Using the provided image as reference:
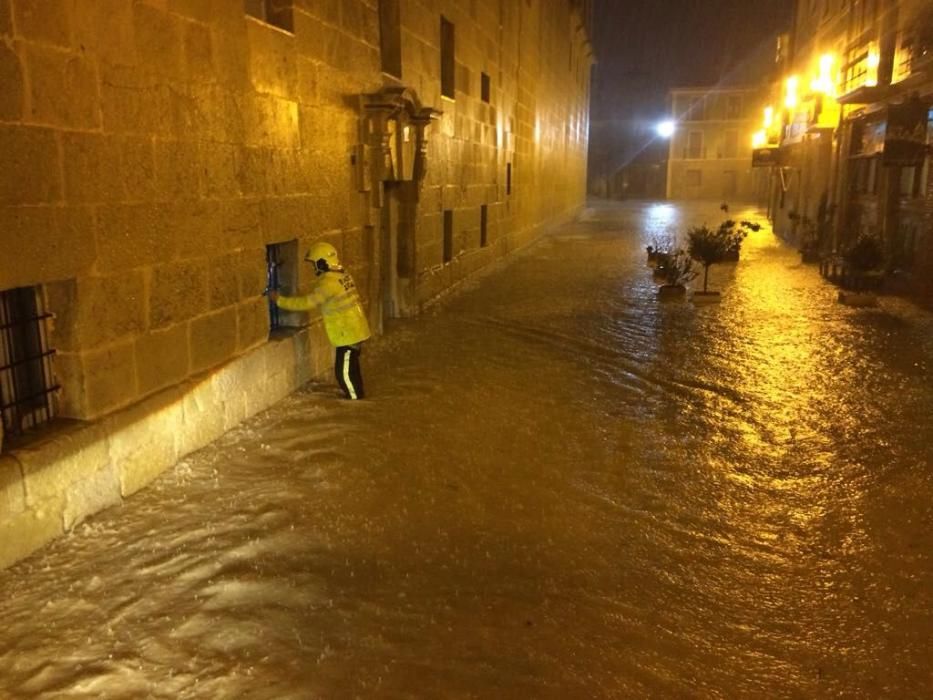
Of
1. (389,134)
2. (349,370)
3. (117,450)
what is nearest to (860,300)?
(389,134)

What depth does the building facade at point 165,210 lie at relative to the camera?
4289 mm

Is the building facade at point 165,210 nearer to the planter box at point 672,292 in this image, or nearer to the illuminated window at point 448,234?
the illuminated window at point 448,234

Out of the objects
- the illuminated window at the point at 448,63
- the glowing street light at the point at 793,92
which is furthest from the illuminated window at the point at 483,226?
the glowing street light at the point at 793,92

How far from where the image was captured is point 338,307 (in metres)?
6.93

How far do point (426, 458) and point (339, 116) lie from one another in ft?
14.0

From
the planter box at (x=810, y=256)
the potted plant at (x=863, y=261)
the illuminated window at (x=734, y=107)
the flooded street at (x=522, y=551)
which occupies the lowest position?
the flooded street at (x=522, y=551)

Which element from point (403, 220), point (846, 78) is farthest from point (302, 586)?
point (846, 78)

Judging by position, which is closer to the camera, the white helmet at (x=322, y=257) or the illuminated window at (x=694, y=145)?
the white helmet at (x=322, y=257)

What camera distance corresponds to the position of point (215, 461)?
5.65 metres

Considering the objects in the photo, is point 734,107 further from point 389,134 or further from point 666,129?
point 389,134

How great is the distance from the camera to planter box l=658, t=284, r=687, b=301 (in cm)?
1265

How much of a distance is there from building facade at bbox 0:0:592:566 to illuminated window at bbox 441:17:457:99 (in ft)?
8.83

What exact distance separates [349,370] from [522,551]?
325 centimetres

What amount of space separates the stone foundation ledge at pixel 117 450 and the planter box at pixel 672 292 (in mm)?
7436
